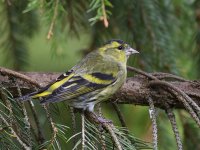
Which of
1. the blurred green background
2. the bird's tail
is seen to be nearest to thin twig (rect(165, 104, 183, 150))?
the bird's tail

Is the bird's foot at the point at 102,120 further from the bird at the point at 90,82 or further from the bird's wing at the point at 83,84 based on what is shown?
the bird's wing at the point at 83,84

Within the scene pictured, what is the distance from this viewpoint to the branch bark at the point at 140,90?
233cm

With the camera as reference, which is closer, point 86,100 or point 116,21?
point 86,100

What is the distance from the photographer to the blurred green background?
10.2 ft

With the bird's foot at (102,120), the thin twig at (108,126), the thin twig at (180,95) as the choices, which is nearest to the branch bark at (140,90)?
the thin twig at (180,95)

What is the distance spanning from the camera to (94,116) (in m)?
2.31

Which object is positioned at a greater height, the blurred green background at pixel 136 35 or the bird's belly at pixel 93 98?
the blurred green background at pixel 136 35

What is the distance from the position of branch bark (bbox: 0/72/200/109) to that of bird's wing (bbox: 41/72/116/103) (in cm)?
9

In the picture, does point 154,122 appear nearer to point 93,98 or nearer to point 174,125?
point 174,125

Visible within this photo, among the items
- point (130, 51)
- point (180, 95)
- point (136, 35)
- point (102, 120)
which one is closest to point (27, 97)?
A: point (102, 120)

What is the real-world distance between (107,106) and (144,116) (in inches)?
12.1

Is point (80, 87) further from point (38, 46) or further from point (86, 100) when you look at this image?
point (38, 46)

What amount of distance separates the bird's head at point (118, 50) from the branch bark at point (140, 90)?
1.79 ft

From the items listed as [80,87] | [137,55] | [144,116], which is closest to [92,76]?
[80,87]
